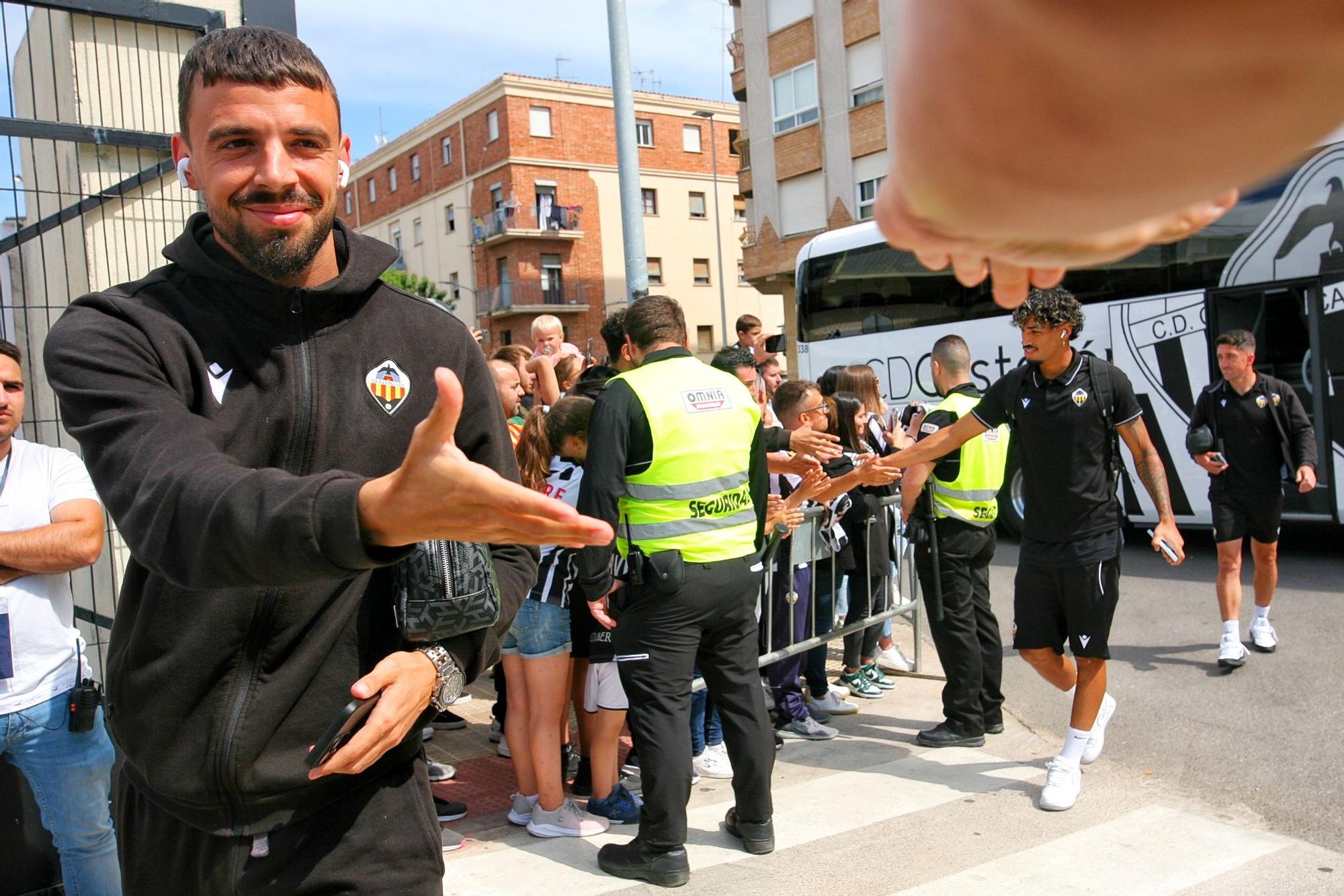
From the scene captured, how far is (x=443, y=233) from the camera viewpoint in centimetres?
5159

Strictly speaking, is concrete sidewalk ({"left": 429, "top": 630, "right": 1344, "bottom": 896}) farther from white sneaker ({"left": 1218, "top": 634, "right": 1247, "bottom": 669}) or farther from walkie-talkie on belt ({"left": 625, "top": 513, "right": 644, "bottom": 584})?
white sneaker ({"left": 1218, "top": 634, "right": 1247, "bottom": 669})

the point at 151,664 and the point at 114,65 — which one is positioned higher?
the point at 114,65

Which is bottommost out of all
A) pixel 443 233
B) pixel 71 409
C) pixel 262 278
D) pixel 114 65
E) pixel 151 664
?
pixel 151 664

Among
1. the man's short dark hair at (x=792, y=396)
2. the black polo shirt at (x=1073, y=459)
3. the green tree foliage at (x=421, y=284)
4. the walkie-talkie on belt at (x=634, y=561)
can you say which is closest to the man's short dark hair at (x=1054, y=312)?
the black polo shirt at (x=1073, y=459)

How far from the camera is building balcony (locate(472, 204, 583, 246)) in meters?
45.6

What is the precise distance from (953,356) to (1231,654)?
8.45 ft

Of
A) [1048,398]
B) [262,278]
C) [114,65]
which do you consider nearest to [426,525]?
[262,278]

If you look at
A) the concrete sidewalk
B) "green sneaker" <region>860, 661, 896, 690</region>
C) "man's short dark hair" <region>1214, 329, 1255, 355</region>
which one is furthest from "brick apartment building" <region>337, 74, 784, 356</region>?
the concrete sidewalk

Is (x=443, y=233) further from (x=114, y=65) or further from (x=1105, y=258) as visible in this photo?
(x=1105, y=258)

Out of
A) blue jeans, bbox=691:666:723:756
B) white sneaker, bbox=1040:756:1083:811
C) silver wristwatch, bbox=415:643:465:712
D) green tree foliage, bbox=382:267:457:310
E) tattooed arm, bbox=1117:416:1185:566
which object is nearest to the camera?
silver wristwatch, bbox=415:643:465:712

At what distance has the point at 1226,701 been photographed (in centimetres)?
574

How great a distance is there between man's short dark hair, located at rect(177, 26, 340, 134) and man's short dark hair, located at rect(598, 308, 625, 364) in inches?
124

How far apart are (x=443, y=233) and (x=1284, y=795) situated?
50.8 meters

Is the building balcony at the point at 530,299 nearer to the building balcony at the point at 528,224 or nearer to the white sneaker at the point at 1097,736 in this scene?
the building balcony at the point at 528,224
